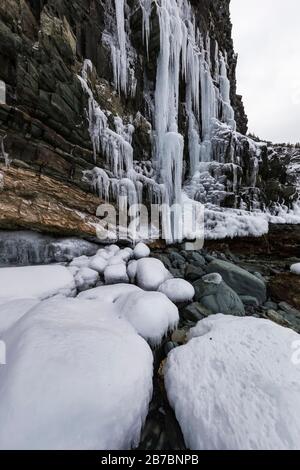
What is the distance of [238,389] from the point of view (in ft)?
4.89

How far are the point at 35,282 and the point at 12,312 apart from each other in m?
1.42

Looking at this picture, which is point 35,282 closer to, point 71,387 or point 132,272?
point 132,272

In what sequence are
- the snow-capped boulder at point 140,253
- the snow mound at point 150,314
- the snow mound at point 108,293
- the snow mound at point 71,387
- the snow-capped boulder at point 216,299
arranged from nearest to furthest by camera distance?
the snow mound at point 71,387
the snow mound at point 150,314
the snow mound at point 108,293
the snow-capped boulder at point 216,299
the snow-capped boulder at point 140,253

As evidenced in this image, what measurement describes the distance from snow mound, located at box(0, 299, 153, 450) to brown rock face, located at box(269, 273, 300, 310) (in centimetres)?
423

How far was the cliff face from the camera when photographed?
4727 mm

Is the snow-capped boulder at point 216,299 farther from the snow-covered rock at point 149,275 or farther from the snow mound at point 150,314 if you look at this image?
the snow mound at point 150,314

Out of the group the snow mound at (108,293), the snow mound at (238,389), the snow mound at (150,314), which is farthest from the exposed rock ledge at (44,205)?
the snow mound at (238,389)

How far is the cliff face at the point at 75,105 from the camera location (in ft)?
15.5

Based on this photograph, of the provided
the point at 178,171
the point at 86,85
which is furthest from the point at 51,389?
the point at 178,171

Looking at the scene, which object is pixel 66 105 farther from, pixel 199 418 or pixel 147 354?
pixel 199 418

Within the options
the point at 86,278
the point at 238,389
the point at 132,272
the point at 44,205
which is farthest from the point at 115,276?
the point at 238,389

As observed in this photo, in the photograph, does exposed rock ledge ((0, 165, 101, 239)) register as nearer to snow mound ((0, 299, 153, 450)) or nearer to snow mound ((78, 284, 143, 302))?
snow mound ((78, 284, 143, 302))

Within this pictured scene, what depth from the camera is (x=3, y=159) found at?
4598 millimetres

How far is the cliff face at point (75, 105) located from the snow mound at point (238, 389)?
16.2ft
